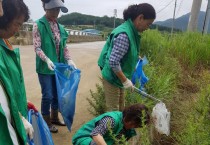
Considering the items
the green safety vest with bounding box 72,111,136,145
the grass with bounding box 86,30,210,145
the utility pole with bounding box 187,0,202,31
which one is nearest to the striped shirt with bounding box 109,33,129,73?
the green safety vest with bounding box 72,111,136,145

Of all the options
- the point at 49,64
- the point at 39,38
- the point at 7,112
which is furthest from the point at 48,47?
the point at 7,112

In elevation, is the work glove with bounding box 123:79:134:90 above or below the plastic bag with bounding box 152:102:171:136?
above

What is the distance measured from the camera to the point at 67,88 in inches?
147

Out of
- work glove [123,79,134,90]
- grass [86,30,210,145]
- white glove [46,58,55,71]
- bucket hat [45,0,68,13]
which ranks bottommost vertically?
grass [86,30,210,145]

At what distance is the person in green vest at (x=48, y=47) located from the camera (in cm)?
376

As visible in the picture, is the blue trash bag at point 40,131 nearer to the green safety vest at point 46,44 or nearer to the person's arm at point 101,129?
the person's arm at point 101,129

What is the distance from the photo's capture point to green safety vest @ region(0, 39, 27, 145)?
1.87 metres

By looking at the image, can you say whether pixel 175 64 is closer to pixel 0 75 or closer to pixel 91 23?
pixel 0 75

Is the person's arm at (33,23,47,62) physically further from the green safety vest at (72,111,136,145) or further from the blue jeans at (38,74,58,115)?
the green safety vest at (72,111,136,145)

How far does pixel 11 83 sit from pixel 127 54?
148cm

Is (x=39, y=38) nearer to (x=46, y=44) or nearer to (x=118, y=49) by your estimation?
(x=46, y=44)

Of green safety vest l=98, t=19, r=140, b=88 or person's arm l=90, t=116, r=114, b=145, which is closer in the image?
person's arm l=90, t=116, r=114, b=145

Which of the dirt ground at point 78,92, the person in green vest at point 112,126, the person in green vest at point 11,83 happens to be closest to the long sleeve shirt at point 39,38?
the dirt ground at point 78,92

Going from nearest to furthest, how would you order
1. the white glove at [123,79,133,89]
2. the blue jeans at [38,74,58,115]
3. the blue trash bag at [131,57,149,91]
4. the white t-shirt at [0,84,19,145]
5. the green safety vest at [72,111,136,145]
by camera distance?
the white t-shirt at [0,84,19,145], the green safety vest at [72,111,136,145], the white glove at [123,79,133,89], the blue jeans at [38,74,58,115], the blue trash bag at [131,57,149,91]
